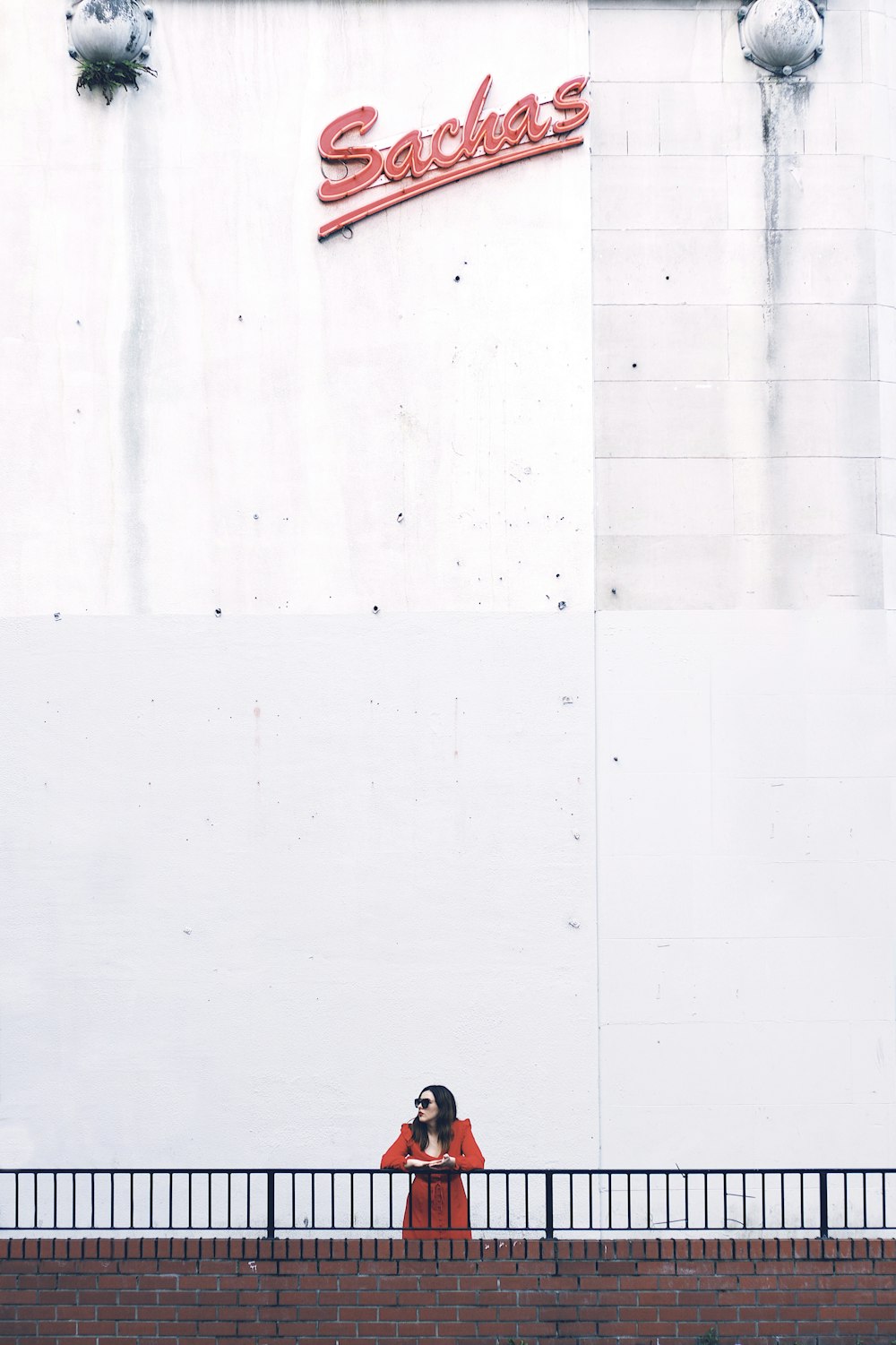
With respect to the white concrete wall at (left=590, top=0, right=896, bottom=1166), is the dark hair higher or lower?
lower

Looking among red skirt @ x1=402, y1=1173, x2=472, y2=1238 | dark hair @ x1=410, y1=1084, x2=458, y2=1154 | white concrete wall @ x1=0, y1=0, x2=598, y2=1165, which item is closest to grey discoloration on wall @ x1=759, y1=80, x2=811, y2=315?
white concrete wall @ x1=0, y1=0, x2=598, y2=1165

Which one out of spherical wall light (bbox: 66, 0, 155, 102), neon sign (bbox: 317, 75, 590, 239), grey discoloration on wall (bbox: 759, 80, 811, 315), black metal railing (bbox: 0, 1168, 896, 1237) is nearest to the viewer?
black metal railing (bbox: 0, 1168, 896, 1237)

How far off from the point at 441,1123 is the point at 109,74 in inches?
282

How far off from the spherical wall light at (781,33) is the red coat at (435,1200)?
7502 millimetres

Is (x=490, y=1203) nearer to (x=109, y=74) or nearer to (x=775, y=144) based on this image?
(x=775, y=144)

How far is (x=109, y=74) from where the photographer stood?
9234mm

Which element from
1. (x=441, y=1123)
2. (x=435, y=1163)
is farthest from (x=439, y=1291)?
(x=441, y=1123)

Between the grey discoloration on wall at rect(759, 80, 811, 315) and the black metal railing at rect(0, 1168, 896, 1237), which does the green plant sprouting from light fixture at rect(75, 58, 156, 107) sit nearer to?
the grey discoloration on wall at rect(759, 80, 811, 315)

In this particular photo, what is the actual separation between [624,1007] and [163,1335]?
Answer: 3465 mm

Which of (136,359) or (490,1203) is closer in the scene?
(490,1203)

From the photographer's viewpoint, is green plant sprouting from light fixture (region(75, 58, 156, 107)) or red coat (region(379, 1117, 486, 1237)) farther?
green plant sprouting from light fixture (region(75, 58, 156, 107))

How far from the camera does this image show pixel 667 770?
9.20 metres

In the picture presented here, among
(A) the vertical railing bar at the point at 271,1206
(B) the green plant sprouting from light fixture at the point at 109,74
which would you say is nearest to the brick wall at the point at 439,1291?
(A) the vertical railing bar at the point at 271,1206

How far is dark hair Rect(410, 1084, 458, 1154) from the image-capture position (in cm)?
754
